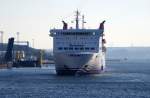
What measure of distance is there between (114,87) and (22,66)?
275 ft

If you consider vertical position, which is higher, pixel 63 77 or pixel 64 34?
pixel 64 34

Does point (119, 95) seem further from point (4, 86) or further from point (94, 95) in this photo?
point (4, 86)

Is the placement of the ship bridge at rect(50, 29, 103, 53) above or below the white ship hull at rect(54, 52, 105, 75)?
above

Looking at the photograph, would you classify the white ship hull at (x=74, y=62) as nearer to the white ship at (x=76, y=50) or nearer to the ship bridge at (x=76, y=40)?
the white ship at (x=76, y=50)

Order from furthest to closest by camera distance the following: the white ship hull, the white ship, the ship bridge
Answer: the ship bridge
the white ship
the white ship hull

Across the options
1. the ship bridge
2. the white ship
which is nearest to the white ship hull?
the white ship

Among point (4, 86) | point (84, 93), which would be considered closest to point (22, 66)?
point (4, 86)

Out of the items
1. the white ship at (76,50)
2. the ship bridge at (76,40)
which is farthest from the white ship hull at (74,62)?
the ship bridge at (76,40)

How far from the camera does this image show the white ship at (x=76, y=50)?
97188 millimetres

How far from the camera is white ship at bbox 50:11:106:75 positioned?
97188 mm

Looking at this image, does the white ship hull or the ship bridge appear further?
the ship bridge

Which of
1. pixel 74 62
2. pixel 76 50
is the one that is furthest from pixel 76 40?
pixel 74 62

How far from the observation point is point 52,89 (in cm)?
7169

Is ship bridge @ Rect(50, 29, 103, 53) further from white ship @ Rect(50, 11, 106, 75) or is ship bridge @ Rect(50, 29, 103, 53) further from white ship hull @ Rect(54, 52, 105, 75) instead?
white ship hull @ Rect(54, 52, 105, 75)
